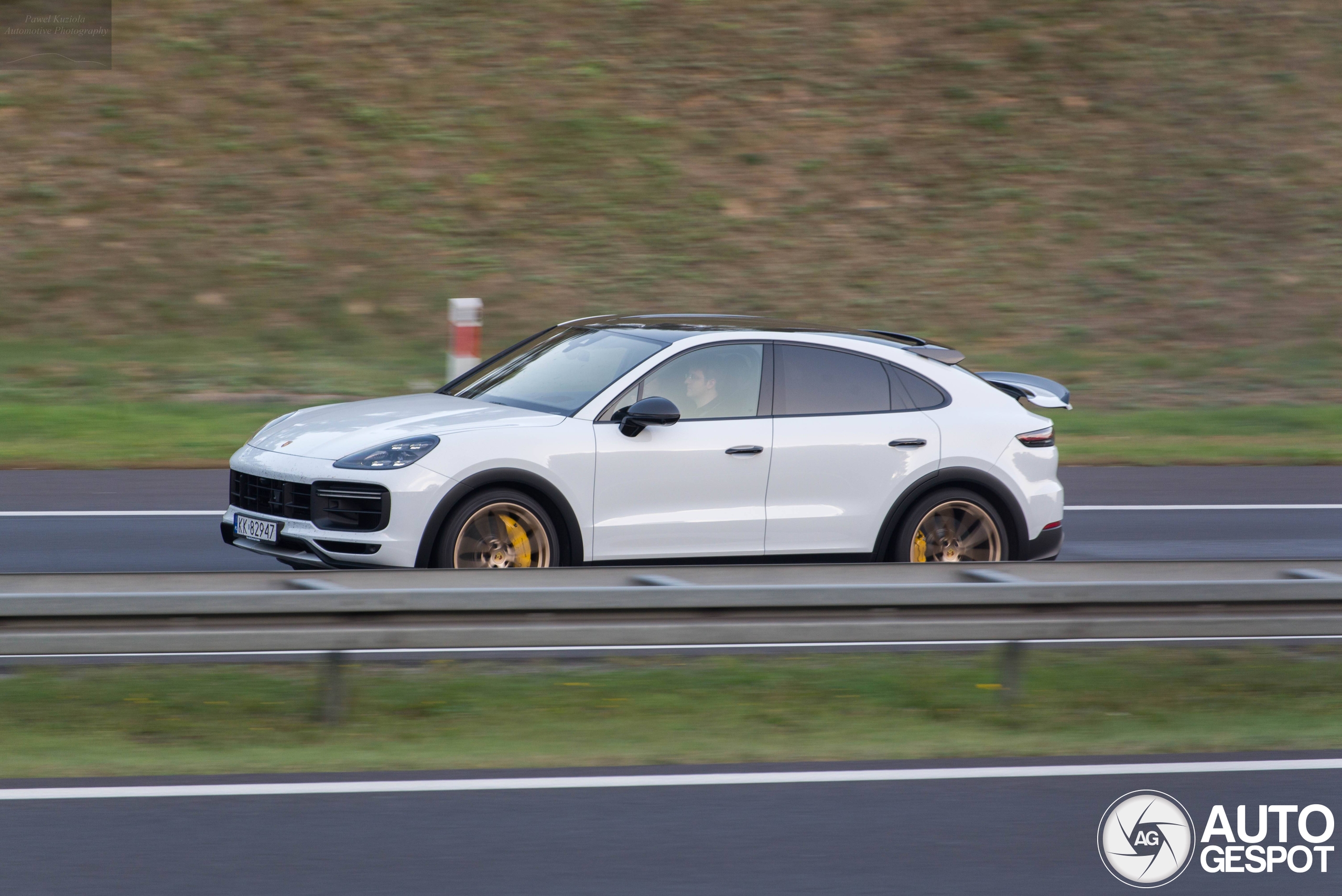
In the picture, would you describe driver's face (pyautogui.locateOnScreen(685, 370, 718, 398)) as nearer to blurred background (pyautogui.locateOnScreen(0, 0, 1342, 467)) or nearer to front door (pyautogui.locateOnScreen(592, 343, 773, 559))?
front door (pyautogui.locateOnScreen(592, 343, 773, 559))

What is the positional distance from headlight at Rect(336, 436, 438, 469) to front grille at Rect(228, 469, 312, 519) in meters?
0.25

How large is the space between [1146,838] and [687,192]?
17169mm

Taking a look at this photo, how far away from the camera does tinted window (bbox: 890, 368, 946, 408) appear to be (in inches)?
349

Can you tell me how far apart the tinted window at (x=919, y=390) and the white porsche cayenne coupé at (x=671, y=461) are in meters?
0.01

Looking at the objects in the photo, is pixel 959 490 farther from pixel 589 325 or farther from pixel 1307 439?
pixel 1307 439

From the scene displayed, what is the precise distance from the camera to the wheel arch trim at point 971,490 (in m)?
8.66

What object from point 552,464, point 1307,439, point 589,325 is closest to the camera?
point 552,464

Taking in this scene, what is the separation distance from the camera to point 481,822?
5.03 metres

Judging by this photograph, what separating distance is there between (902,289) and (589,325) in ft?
37.7

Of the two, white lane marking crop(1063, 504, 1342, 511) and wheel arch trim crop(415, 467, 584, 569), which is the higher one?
wheel arch trim crop(415, 467, 584, 569)


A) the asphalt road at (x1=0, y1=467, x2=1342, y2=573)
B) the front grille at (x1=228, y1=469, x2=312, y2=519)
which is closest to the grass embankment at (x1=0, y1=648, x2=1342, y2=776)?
the front grille at (x1=228, y1=469, x2=312, y2=519)

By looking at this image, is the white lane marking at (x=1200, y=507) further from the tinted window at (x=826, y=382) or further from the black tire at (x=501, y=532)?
the black tire at (x=501, y=532)

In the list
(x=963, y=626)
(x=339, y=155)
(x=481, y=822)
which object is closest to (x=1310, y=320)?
(x=339, y=155)

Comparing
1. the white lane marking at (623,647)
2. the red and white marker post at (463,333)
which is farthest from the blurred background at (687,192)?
the white lane marking at (623,647)
